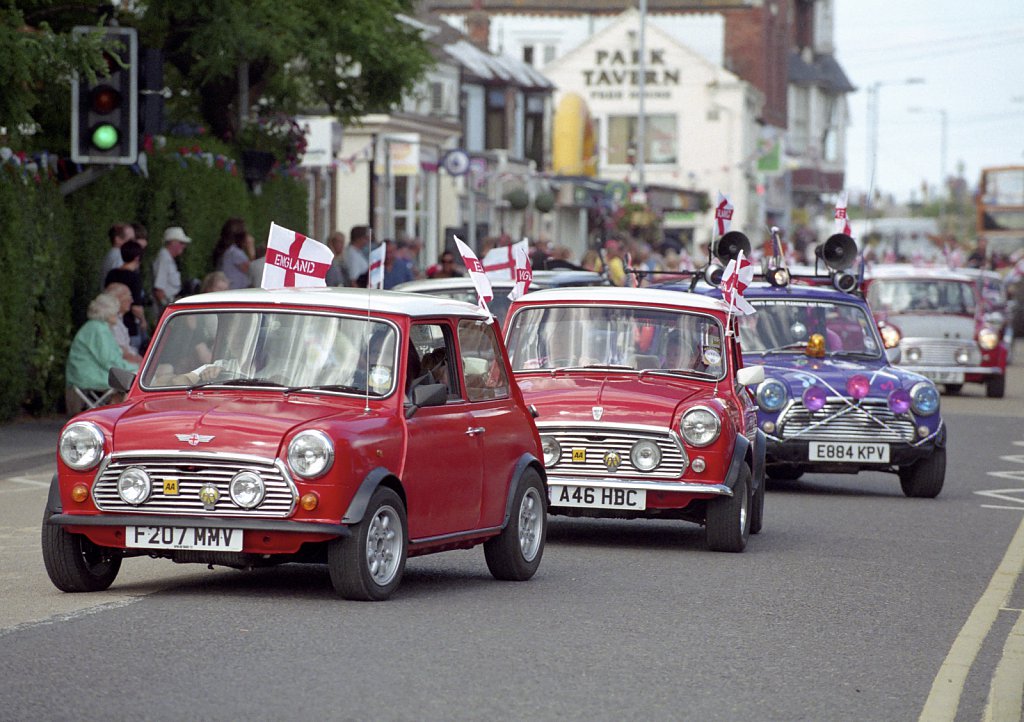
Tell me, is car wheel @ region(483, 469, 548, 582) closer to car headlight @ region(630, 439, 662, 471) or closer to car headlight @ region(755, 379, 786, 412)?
car headlight @ region(630, 439, 662, 471)

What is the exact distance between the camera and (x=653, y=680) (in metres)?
7.84

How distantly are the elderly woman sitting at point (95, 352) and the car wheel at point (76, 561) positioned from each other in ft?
31.1

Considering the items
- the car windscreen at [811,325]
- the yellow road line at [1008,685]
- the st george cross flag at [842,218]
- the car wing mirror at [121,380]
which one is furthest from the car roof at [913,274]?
the car wing mirror at [121,380]

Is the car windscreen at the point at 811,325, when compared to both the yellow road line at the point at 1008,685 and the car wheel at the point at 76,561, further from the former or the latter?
the car wheel at the point at 76,561

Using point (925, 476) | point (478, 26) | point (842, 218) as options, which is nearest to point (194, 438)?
point (925, 476)

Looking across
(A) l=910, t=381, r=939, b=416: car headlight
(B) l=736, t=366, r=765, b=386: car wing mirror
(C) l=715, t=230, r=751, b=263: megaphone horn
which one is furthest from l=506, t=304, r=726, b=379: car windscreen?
(C) l=715, t=230, r=751, b=263: megaphone horn

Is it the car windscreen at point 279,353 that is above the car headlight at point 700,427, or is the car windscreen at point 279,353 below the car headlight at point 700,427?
above

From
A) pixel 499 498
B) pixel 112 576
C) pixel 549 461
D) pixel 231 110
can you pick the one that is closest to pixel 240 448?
pixel 112 576

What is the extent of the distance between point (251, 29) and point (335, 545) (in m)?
16.1

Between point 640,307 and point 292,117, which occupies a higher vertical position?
point 292,117

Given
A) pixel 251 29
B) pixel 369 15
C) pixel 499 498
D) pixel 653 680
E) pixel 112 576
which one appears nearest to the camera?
pixel 653 680

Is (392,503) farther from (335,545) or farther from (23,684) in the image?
(23,684)

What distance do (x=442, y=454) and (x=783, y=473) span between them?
8.43 m

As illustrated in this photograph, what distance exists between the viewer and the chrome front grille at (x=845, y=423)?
635 inches
